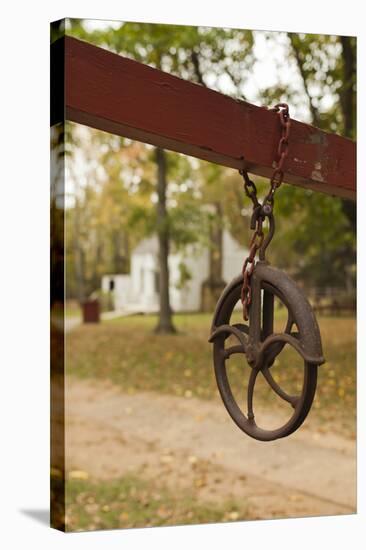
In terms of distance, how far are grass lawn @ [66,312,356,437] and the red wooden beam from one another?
4.95m

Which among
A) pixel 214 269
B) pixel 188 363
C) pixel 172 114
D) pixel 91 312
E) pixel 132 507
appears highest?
pixel 172 114

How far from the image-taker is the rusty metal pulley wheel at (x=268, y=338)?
1236 mm

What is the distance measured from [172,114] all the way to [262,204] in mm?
263

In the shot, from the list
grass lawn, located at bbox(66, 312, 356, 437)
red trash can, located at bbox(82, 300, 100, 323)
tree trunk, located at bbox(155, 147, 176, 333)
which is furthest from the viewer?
red trash can, located at bbox(82, 300, 100, 323)

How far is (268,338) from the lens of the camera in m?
1.32

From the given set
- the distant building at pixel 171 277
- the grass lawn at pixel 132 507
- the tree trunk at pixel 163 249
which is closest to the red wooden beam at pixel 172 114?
the grass lawn at pixel 132 507

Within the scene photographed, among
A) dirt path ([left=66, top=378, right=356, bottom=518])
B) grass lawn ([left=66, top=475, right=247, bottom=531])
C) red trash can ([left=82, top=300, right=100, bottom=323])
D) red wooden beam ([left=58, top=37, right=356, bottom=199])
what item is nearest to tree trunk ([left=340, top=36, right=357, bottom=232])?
dirt path ([left=66, top=378, right=356, bottom=518])

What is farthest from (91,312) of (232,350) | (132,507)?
(232,350)

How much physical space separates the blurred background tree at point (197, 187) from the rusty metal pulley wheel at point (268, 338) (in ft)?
16.6

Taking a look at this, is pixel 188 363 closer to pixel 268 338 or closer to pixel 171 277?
pixel 171 277

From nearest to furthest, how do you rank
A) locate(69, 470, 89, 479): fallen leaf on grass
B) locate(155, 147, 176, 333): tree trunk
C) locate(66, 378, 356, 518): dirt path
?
locate(66, 378, 356, 518): dirt path, locate(69, 470, 89, 479): fallen leaf on grass, locate(155, 147, 176, 333): tree trunk

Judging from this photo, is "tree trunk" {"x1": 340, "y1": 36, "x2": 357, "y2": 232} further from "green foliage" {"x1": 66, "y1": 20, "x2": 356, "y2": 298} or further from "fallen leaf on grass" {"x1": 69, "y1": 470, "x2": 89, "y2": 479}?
"fallen leaf on grass" {"x1": 69, "y1": 470, "x2": 89, "y2": 479}

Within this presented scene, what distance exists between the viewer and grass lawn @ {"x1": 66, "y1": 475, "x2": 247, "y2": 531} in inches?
174

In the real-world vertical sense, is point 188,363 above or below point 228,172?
below
